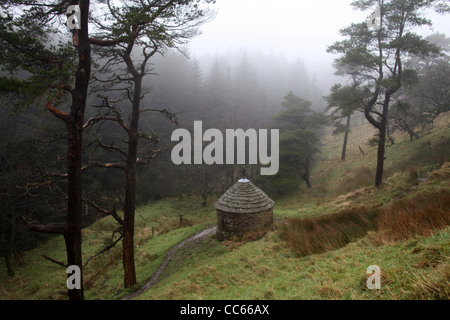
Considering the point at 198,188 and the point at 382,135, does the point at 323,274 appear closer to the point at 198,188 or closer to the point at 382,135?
the point at 382,135

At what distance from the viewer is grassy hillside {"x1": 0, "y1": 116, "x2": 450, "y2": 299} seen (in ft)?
12.5

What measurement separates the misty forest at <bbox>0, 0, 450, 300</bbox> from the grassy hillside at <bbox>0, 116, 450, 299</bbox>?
64mm

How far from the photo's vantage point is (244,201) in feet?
44.9

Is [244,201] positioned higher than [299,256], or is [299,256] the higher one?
[244,201]

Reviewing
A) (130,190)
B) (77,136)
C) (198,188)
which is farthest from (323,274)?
(198,188)

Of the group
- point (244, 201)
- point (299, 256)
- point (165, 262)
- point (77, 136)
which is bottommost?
point (165, 262)

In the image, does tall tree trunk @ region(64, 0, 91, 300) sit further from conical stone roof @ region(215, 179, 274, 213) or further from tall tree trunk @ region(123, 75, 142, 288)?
conical stone roof @ region(215, 179, 274, 213)

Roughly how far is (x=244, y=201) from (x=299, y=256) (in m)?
6.38

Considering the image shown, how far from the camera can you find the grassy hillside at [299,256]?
381 centimetres

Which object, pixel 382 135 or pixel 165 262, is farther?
pixel 382 135

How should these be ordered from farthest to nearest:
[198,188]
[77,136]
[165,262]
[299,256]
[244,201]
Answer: [198,188]
[244,201]
[165,262]
[299,256]
[77,136]

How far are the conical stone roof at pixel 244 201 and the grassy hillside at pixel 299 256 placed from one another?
186 cm

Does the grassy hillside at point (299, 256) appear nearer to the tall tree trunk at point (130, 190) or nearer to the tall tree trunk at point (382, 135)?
the tall tree trunk at point (382, 135)
